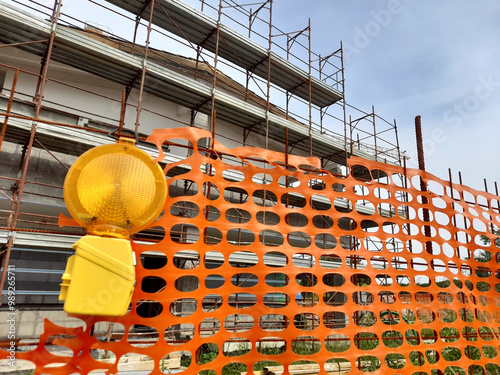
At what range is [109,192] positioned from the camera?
1615 millimetres

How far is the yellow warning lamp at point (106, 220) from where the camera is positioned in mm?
1523

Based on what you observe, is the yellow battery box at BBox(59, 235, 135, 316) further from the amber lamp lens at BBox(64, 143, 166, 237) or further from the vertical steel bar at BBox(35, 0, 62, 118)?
the vertical steel bar at BBox(35, 0, 62, 118)

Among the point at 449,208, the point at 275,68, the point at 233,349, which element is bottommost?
the point at 233,349

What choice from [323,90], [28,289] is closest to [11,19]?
[28,289]

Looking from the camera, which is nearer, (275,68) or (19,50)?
(19,50)

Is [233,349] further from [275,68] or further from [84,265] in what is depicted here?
[275,68]

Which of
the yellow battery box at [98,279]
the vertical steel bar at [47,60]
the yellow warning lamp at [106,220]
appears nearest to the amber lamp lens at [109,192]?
the yellow warning lamp at [106,220]

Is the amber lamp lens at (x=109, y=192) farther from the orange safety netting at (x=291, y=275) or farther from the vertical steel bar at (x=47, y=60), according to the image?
A: the vertical steel bar at (x=47, y=60)

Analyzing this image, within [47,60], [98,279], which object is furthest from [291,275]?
[47,60]

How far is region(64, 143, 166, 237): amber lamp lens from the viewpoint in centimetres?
162

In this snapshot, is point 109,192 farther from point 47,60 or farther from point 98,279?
point 47,60

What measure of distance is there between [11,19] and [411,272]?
924 cm

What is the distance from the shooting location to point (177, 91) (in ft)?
33.3

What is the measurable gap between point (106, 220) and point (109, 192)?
150mm
